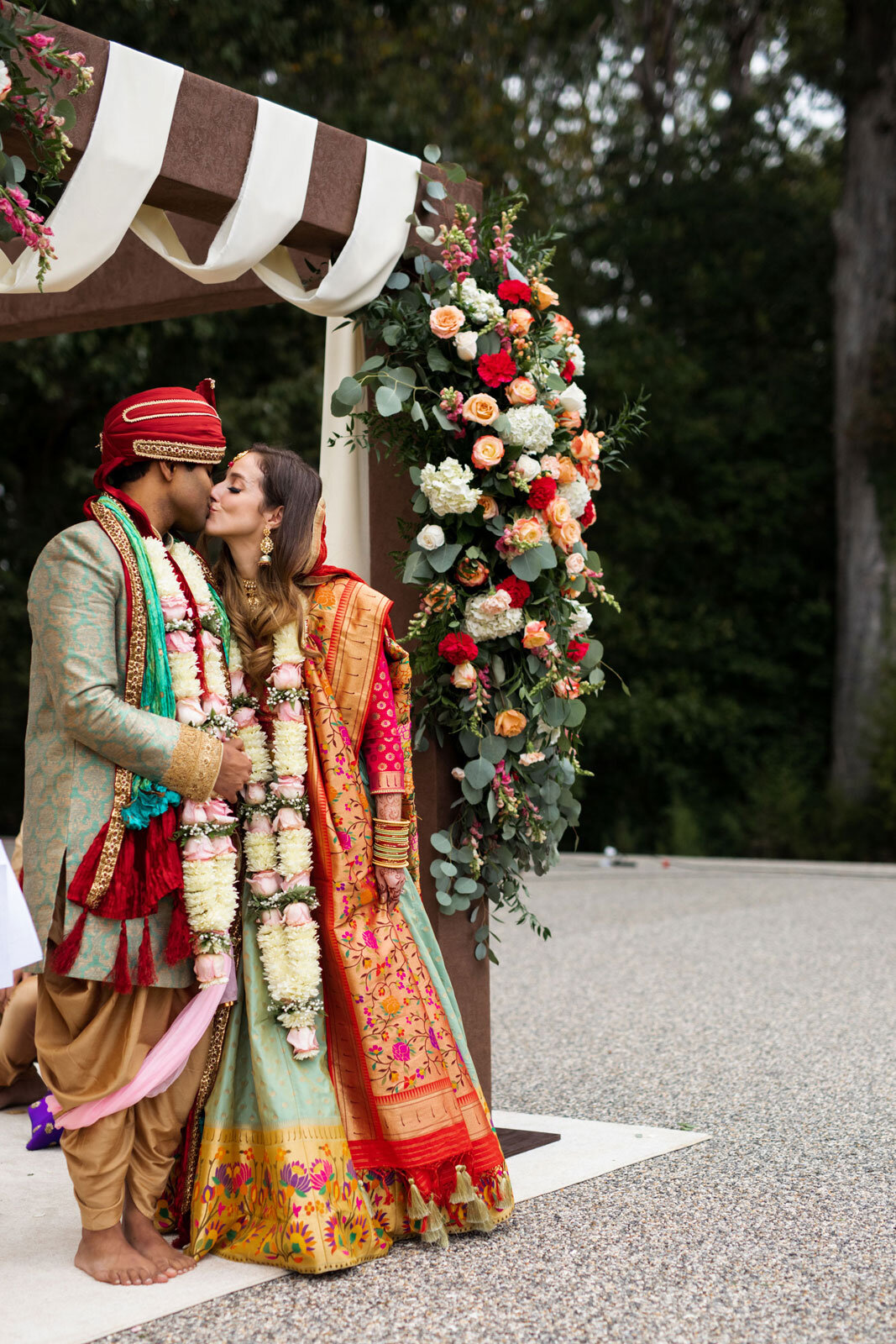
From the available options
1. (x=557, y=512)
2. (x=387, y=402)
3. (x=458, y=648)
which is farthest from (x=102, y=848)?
(x=557, y=512)

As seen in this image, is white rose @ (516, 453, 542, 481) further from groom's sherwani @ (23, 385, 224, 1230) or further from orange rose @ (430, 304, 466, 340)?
groom's sherwani @ (23, 385, 224, 1230)

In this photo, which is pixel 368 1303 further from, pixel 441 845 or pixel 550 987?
pixel 550 987

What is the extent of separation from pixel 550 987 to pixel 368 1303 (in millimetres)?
4396

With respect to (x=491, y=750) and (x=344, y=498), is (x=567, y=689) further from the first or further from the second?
(x=344, y=498)

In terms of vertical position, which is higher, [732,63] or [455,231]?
[732,63]

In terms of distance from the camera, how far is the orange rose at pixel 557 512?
418 cm

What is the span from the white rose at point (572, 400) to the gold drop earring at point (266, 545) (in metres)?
1.22

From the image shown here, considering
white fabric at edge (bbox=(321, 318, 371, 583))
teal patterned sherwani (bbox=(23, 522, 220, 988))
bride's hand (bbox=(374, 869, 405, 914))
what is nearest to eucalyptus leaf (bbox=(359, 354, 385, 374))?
white fabric at edge (bbox=(321, 318, 371, 583))

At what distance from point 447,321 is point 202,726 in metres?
1.49

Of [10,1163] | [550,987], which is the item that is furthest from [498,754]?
[550,987]

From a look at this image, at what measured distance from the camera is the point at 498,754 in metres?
4.23

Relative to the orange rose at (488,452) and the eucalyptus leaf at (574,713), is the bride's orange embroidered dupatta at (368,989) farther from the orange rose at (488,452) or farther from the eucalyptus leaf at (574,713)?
the eucalyptus leaf at (574,713)

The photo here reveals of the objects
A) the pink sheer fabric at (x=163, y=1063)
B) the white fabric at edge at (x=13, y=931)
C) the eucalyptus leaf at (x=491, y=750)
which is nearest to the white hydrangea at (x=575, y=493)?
the eucalyptus leaf at (x=491, y=750)

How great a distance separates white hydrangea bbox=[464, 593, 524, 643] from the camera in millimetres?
4160
